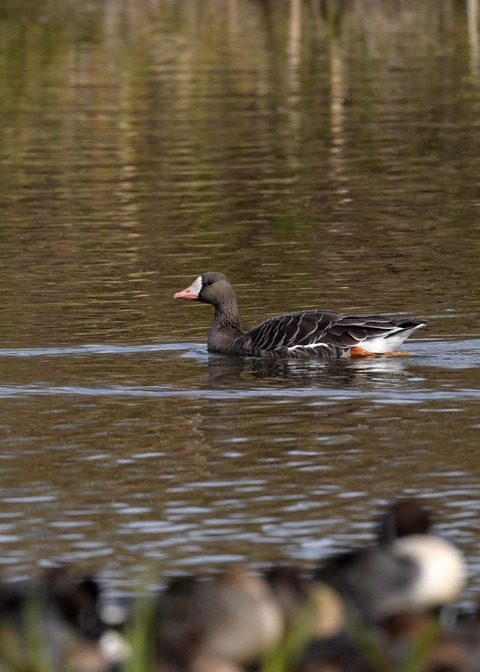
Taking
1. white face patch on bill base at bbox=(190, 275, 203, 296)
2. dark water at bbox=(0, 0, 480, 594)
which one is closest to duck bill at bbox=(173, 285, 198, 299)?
white face patch on bill base at bbox=(190, 275, 203, 296)

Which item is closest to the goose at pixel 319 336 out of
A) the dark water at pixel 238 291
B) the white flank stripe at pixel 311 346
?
the white flank stripe at pixel 311 346

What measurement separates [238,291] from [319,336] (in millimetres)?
3900

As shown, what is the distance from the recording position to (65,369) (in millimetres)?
15219

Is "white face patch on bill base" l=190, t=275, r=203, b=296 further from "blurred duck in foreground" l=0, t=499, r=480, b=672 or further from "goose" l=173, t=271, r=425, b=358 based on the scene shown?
"blurred duck in foreground" l=0, t=499, r=480, b=672

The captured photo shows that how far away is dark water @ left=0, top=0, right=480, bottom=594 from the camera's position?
10695 millimetres

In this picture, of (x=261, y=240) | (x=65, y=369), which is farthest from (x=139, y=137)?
(x=65, y=369)

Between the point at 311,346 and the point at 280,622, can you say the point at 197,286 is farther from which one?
the point at 280,622

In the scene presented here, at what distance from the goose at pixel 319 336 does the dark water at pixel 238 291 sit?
180 mm

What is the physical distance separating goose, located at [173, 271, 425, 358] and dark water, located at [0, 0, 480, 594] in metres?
0.18

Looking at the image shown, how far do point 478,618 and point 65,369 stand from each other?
8364 millimetres

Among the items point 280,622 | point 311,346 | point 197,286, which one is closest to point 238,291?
point 197,286

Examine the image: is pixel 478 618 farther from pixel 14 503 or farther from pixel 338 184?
pixel 338 184

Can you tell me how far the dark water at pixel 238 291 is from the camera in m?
10.7

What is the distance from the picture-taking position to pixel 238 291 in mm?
19609
